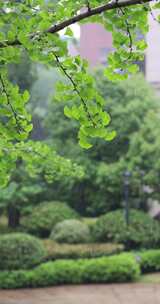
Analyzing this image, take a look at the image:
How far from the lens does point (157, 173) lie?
13711 millimetres

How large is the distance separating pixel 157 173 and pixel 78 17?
1194 cm

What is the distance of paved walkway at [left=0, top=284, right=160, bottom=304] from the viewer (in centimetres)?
939

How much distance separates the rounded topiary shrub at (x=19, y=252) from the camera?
11.2 meters

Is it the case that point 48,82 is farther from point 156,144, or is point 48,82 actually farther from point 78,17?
point 78,17

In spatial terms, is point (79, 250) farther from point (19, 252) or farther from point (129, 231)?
point (129, 231)

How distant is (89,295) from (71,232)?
11.5ft

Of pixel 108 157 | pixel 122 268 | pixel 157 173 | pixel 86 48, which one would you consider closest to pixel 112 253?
pixel 122 268

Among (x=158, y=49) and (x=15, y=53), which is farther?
(x=158, y=49)

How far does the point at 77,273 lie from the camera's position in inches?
440

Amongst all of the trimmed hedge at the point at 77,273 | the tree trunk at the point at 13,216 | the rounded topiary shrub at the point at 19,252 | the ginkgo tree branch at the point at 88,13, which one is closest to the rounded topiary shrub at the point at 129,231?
the trimmed hedge at the point at 77,273

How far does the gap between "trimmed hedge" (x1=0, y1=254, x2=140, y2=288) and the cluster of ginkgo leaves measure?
900cm

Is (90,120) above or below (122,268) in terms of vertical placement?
above

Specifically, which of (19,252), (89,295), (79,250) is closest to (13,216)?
(79,250)

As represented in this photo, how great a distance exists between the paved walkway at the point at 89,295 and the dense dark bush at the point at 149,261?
A: 1429 mm
